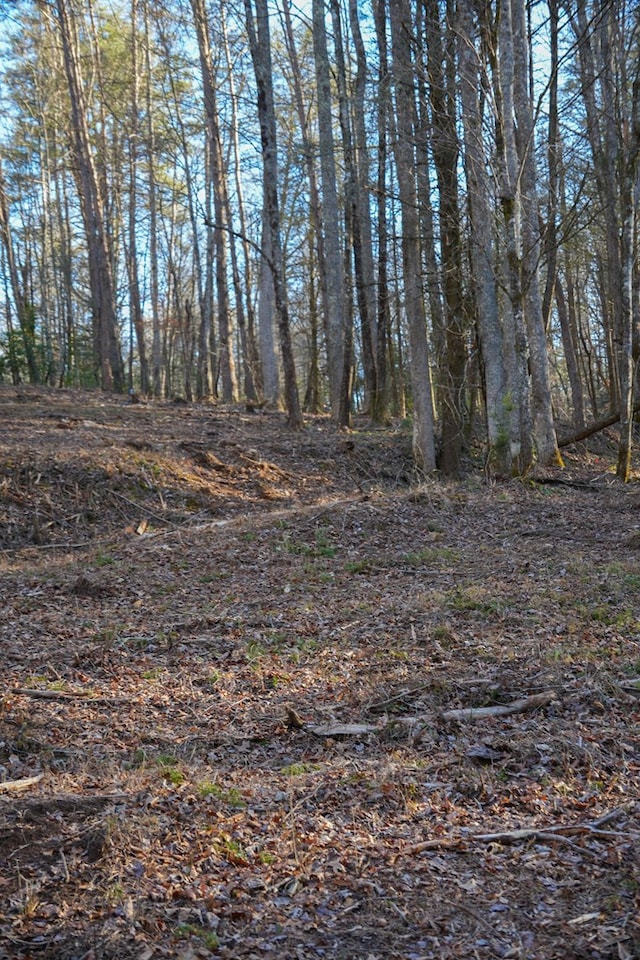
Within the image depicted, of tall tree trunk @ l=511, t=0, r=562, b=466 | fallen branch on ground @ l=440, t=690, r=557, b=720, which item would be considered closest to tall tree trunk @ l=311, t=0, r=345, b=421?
tall tree trunk @ l=511, t=0, r=562, b=466

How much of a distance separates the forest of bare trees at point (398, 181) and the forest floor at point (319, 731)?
4.10 metres

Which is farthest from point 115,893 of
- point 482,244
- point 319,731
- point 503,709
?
point 482,244

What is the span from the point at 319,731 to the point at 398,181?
11037mm

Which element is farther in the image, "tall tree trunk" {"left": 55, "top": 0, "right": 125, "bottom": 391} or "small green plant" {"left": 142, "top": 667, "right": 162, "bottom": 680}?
"tall tree trunk" {"left": 55, "top": 0, "right": 125, "bottom": 391}

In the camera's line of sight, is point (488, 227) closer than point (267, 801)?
No

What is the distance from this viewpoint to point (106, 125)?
29844mm

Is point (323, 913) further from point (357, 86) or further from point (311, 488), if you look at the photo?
point (357, 86)

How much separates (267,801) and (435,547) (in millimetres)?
6661

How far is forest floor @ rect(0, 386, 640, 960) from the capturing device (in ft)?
10.6

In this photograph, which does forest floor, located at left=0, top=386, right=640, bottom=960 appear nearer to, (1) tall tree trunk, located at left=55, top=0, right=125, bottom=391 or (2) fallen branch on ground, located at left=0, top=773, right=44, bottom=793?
(2) fallen branch on ground, located at left=0, top=773, right=44, bottom=793

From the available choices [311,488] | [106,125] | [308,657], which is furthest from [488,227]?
[106,125]

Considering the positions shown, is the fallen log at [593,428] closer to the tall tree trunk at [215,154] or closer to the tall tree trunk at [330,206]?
the tall tree trunk at [330,206]

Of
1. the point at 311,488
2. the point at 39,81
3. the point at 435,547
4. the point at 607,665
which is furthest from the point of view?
the point at 39,81

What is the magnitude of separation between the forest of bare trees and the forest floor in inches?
161
